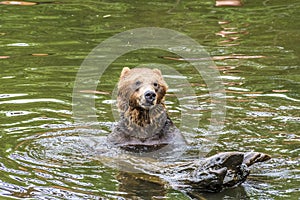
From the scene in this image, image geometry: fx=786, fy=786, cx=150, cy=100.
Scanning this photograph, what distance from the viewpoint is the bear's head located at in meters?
7.90

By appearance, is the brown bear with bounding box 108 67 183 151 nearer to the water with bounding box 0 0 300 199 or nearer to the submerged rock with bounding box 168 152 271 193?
the water with bounding box 0 0 300 199

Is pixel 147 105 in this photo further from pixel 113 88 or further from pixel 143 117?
pixel 113 88

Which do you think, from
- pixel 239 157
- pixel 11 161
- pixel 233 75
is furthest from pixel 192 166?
pixel 233 75

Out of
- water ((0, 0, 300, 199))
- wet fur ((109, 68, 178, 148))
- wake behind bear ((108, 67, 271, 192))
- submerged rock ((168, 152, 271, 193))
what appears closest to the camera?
submerged rock ((168, 152, 271, 193))

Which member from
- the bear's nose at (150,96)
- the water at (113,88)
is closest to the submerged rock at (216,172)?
the water at (113,88)

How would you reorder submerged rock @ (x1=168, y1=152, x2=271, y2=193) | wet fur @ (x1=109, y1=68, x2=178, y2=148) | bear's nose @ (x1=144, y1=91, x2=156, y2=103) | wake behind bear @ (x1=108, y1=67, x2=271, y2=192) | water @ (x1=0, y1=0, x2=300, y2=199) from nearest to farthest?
submerged rock @ (x1=168, y1=152, x2=271, y2=193)
water @ (x1=0, y1=0, x2=300, y2=199)
bear's nose @ (x1=144, y1=91, x2=156, y2=103)
wake behind bear @ (x1=108, y1=67, x2=271, y2=192)
wet fur @ (x1=109, y1=68, x2=178, y2=148)

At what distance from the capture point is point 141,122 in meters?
8.24

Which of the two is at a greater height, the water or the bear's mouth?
the bear's mouth

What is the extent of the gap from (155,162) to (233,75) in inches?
157

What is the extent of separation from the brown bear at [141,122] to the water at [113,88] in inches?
12.2

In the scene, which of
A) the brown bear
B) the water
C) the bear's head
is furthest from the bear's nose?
the water

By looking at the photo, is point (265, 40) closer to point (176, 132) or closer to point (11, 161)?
point (176, 132)

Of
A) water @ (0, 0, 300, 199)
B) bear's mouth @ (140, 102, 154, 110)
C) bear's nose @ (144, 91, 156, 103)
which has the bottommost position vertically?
water @ (0, 0, 300, 199)

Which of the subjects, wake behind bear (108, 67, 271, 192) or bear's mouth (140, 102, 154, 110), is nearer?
bear's mouth (140, 102, 154, 110)
